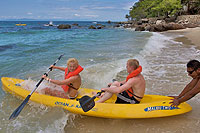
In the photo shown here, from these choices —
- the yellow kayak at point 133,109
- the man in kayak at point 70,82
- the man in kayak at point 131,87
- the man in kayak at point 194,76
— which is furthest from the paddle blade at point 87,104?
the man in kayak at point 194,76

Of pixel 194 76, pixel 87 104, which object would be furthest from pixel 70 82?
pixel 194 76

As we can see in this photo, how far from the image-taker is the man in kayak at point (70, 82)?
362 cm

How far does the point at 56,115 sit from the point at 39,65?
5.04 metres

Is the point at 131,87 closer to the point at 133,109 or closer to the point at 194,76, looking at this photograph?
the point at 133,109

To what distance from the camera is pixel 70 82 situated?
3689mm

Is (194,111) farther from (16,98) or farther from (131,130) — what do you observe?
(16,98)

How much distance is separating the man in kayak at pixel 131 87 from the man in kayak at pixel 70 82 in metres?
0.74

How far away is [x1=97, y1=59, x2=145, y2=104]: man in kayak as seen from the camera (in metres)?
3.12

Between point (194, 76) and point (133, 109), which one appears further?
point (133, 109)

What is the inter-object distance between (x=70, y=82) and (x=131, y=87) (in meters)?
1.36

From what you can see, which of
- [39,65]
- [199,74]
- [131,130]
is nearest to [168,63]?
[199,74]

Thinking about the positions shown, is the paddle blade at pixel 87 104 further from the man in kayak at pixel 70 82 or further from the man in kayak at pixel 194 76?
the man in kayak at pixel 194 76

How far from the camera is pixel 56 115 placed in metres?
3.58

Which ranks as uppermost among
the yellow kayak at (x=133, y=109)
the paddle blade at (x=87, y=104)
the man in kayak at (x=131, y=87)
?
the man in kayak at (x=131, y=87)
